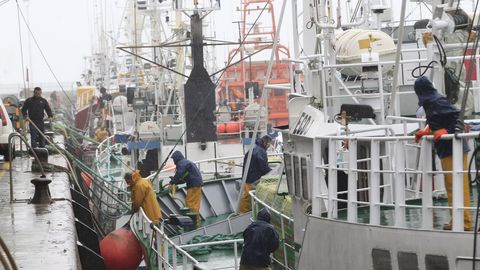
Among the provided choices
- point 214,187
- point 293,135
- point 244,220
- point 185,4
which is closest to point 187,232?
point 244,220

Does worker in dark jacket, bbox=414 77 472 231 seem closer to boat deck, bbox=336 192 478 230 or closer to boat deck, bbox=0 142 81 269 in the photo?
boat deck, bbox=336 192 478 230

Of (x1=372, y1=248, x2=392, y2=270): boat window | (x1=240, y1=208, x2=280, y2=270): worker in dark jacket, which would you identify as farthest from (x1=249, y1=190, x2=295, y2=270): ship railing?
(x1=372, y1=248, x2=392, y2=270): boat window

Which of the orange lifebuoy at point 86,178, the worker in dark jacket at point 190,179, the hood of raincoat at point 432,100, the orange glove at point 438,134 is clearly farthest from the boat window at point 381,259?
the orange lifebuoy at point 86,178

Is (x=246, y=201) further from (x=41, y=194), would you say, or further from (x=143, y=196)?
(x=41, y=194)

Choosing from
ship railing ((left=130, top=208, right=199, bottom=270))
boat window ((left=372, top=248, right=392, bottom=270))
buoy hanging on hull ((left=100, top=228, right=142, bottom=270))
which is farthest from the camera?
buoy hanging on hull ((left=100, top=228, right=142, bottom=270))

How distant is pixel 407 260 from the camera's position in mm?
10281

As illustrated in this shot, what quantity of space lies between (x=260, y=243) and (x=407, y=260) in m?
2.88

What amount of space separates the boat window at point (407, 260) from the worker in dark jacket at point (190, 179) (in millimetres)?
8731

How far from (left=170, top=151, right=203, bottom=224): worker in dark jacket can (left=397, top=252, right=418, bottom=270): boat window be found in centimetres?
873

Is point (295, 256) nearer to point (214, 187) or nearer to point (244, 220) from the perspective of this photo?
point (244, 220)

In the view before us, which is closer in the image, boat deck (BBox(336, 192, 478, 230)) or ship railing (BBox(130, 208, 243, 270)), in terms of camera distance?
boat deck (BBox(336, 192, 478, 230))

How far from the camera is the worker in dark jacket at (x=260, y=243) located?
12721 mm

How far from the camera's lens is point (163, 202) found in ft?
65.8

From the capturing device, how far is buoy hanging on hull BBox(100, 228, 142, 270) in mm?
17030
